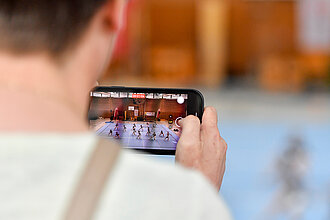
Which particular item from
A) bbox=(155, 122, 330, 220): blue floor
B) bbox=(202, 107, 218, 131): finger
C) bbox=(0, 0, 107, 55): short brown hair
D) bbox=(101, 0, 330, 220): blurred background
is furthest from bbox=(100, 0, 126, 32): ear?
bbox=(101, 0, 330, 220): blurred background

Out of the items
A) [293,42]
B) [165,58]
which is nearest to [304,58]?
[293,42]

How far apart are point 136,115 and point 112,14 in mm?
177

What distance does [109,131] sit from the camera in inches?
17.0

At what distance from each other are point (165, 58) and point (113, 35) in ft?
22.2

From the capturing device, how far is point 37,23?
0.25m

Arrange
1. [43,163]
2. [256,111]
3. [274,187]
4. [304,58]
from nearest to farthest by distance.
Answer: [43,163], [274,187], [256,111], [304,58]

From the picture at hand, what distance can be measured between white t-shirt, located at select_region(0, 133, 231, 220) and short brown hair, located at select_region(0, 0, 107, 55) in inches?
2.1

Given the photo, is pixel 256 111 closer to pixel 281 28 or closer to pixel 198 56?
pixel 198 56

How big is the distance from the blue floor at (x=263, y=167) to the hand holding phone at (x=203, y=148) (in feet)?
3.89

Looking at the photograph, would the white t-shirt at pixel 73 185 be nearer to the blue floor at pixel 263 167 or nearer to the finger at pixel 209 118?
the finger at pixel 209 118

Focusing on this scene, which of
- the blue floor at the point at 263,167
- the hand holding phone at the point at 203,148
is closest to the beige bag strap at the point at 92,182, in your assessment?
the hand holding phone at the point at 203,148

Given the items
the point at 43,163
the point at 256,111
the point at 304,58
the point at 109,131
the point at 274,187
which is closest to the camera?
the point at 43,163

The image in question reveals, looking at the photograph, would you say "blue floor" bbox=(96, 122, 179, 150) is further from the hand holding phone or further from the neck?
the neck

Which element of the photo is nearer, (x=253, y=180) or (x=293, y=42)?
(x=253, y=180)
